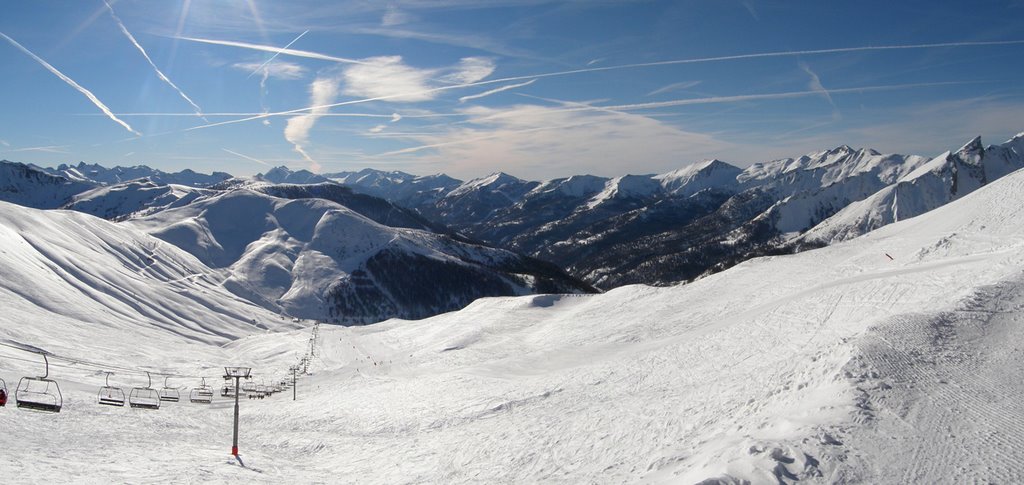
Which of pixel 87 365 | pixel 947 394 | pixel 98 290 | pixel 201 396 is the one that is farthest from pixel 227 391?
pixel 98 290

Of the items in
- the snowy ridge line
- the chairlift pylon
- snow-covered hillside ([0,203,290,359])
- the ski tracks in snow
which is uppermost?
snow-covered hillside ([0,203,290,359])

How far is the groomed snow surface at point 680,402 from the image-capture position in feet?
49.1

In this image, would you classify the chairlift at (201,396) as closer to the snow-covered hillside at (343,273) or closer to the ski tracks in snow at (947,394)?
the ski tracks in snow at (947,394)

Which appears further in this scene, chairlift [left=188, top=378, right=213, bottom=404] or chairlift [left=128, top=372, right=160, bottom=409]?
chairlift [left=188, top=378, right=213, bottom=404]

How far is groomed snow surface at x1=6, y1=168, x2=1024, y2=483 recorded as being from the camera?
1497 cm

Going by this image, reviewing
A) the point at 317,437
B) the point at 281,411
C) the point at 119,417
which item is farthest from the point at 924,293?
the point at 119,417

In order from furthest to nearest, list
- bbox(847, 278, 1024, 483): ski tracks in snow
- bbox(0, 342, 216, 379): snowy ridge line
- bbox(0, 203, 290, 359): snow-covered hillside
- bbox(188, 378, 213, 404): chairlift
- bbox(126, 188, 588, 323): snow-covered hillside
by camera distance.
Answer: bbox(126, 188, 588, 323): snow-covered hillside → bbox(0, 203, 290, 359): snow-covered hillside → bbox(0, 342, 216, 379): snowy ridge line → bbox(188, 378, 213, 404): chairlift → bbox(847, 278, 1024, 483): ski tracks in snow

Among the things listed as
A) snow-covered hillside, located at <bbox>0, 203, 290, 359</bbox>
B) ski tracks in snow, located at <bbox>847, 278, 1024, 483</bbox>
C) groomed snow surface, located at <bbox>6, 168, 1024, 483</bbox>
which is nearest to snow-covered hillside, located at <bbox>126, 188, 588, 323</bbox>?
snow-covered hillside, located at <bbox>0, 203, 290, 359</bbox>

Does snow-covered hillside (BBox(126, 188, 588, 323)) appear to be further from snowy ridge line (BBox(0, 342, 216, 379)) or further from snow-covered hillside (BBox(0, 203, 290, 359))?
snowy ridge line (BBox(0, 342, 216, 379))

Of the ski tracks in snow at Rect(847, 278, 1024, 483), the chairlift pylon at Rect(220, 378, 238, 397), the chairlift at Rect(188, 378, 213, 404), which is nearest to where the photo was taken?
the ski tracks in snow at Rect(847, 278, 1024, 483)

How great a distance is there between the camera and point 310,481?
22031mm

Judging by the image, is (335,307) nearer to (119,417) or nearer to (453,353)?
(453,353)

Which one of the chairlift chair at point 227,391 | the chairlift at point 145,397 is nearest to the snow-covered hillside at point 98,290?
the chairlift at point 145,397

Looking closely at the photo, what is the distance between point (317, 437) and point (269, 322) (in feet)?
295
